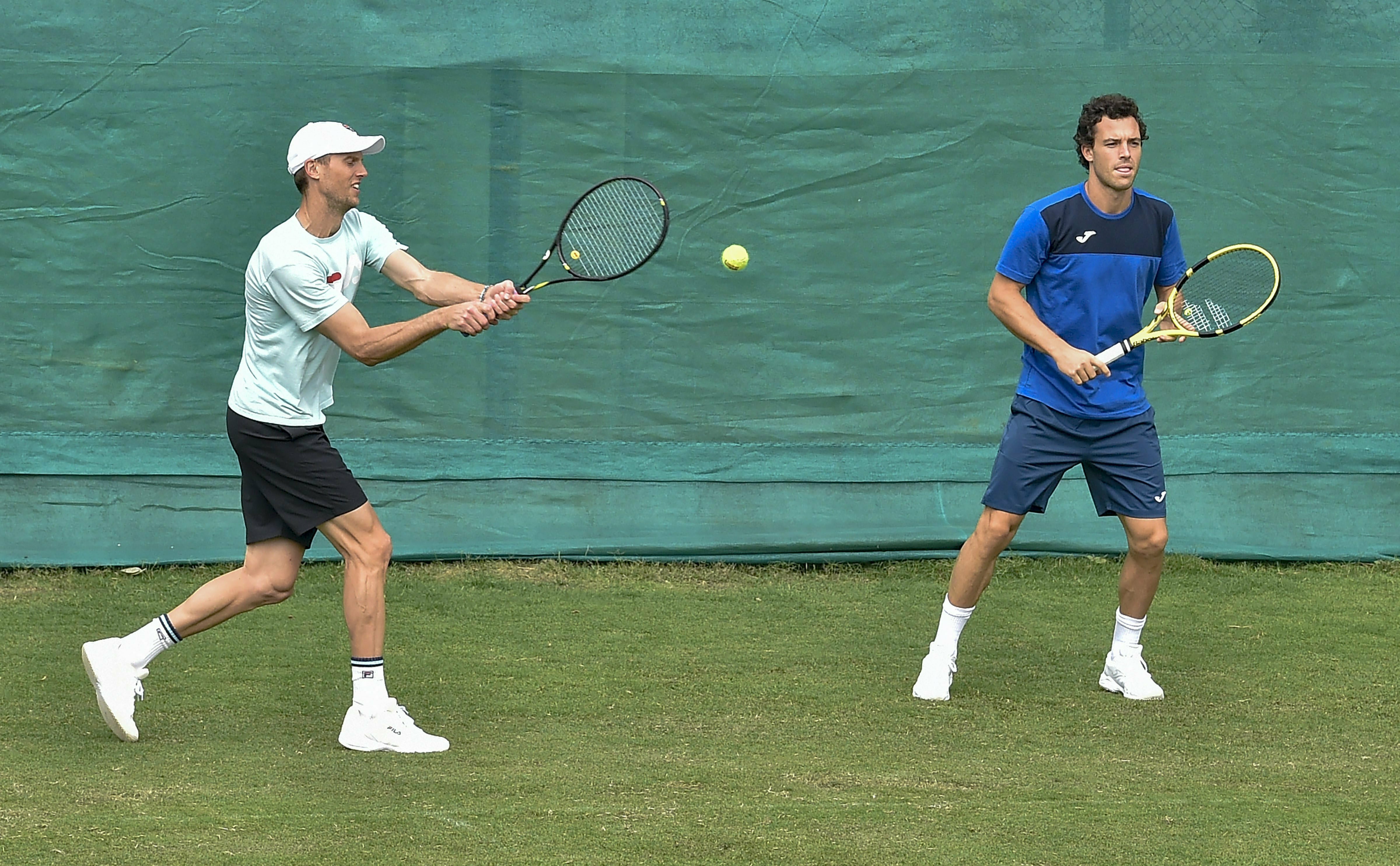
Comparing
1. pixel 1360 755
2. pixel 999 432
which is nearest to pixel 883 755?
pixel 1360 755

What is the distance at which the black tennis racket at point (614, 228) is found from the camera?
4.85 m

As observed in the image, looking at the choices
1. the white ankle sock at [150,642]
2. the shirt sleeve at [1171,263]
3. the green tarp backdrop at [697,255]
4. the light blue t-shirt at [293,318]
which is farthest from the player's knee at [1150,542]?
the white ankle sock at [150,642]

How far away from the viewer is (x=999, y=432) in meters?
6.76

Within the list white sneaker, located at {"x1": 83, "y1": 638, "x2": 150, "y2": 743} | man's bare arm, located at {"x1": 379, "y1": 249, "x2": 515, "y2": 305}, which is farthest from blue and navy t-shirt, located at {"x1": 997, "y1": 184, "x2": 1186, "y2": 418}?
white sneaker, located at {"x1": 83, "y1": 638, "x2": 150, "y2": 743}

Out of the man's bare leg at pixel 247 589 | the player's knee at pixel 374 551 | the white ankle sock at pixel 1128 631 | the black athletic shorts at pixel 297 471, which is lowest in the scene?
the white ankle sock at pixel 1128 631

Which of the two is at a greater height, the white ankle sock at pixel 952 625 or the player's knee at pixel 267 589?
the player's knee at pixel 267 589

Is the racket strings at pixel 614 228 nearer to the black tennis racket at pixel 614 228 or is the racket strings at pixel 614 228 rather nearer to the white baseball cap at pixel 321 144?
the black tennis racket at pixel 614 228

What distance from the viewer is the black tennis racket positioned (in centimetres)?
485

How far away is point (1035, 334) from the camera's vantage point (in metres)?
4.70

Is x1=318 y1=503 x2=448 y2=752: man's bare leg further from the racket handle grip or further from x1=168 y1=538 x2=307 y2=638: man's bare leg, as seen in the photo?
the racket handle grip

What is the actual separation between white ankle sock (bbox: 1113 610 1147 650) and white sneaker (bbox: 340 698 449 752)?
2.04 meters

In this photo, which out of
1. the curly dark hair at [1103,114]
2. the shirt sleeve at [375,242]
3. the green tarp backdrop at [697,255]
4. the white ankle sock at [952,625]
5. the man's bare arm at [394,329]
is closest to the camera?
the man's bare arm at [394,329]

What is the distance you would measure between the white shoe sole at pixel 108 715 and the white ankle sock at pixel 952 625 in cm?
226

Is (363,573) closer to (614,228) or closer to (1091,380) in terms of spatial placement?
(614,228)
